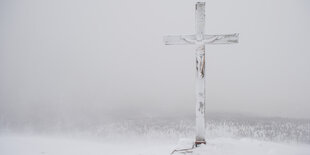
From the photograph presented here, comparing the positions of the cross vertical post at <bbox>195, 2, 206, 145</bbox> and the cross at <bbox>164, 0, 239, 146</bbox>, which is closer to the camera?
the cross vertical post at <bbox>195, 2, 206, 145</bbox>

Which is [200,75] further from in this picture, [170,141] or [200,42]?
[170,141]

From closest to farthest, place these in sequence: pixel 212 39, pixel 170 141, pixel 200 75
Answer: pixel 200 75
pixel 212 39
pixel 170 141

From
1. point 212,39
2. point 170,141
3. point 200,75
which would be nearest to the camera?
point 200,75

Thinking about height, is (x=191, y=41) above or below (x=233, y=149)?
above

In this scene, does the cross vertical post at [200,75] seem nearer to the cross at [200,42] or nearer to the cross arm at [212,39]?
the cross at [200,42]

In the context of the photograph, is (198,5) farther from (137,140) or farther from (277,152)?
(137,140)

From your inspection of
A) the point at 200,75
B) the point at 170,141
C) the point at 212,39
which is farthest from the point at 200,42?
the point at 170,141

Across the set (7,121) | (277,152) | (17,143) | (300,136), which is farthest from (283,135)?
(7,121)

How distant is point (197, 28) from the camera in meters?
9.79

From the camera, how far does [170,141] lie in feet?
367

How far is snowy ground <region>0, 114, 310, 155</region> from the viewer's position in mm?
9383

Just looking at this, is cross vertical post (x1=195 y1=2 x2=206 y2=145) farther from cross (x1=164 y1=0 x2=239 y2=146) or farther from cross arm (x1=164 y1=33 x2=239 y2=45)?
cross arm (x1=164 y1=33 x2=239 y2=45)

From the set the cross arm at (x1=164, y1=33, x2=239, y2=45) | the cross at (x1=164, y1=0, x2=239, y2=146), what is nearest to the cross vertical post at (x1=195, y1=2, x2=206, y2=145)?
the cross at (x1=164, y1=0, x2=239, y2=146)

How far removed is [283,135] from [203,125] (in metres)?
153
